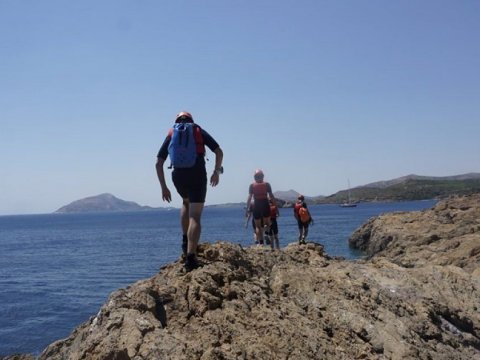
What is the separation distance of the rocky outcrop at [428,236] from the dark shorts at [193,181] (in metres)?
13.1

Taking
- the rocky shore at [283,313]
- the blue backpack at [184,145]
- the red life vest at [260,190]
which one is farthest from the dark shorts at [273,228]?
the blue backpack at [184,145]

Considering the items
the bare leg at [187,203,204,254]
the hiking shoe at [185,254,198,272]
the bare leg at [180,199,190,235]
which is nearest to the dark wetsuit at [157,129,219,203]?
the bare leg at [187,203,204,254]

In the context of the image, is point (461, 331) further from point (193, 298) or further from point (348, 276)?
point (193, 298)

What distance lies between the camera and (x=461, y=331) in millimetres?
8023

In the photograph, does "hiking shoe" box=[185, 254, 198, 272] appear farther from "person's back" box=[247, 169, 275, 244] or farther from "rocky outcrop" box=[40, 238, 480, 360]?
"person's back" box=[247, 169, 275, 244]

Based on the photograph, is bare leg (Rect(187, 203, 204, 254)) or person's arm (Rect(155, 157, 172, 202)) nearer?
bare leg (Rect(187, 203, 204, 254))

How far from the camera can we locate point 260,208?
13.5 m

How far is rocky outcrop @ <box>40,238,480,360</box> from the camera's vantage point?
5938 mm

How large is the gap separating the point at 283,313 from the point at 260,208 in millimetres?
6788

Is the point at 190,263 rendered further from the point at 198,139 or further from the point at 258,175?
the point at 258,175

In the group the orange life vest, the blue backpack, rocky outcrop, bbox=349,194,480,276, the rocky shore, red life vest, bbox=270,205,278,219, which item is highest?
the blue backpack

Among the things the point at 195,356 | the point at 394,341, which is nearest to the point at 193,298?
the point at 195,356

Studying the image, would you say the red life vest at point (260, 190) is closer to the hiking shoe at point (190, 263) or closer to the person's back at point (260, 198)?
the person's back at point (260, 198)

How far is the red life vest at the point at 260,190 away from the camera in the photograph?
13477 mm
